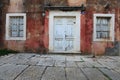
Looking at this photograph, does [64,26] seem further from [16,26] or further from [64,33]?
[16,26]

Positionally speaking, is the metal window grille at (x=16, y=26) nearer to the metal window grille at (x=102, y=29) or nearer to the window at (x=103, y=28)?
the window at (x=103, y=28)

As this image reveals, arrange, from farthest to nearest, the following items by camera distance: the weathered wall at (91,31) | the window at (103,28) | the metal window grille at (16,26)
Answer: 1. the metal window grille at (16,26)
2. the window at (103,28)
3. the weathered wall at (91,31)

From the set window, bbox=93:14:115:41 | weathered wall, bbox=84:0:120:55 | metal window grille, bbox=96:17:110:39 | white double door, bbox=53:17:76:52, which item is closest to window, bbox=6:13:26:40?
white double door, bbox=53:17:76:52

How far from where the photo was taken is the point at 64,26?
16.6 meters

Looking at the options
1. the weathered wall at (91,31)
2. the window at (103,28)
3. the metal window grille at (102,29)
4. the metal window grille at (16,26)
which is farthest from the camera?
the metal window grille at (16,26)

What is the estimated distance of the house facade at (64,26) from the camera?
16.3 metres

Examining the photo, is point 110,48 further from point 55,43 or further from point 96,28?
point 55,43

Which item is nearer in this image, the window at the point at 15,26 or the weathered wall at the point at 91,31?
the weathered wall at the point at 91,31

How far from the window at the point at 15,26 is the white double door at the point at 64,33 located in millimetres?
1872

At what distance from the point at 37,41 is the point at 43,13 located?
5.36 feet

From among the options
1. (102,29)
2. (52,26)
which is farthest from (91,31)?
(52,26)

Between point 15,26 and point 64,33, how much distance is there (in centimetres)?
290

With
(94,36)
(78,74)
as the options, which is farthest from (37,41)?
(78,74)

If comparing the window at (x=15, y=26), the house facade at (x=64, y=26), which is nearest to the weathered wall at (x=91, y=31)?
the house facade at (x=64, y=26)
